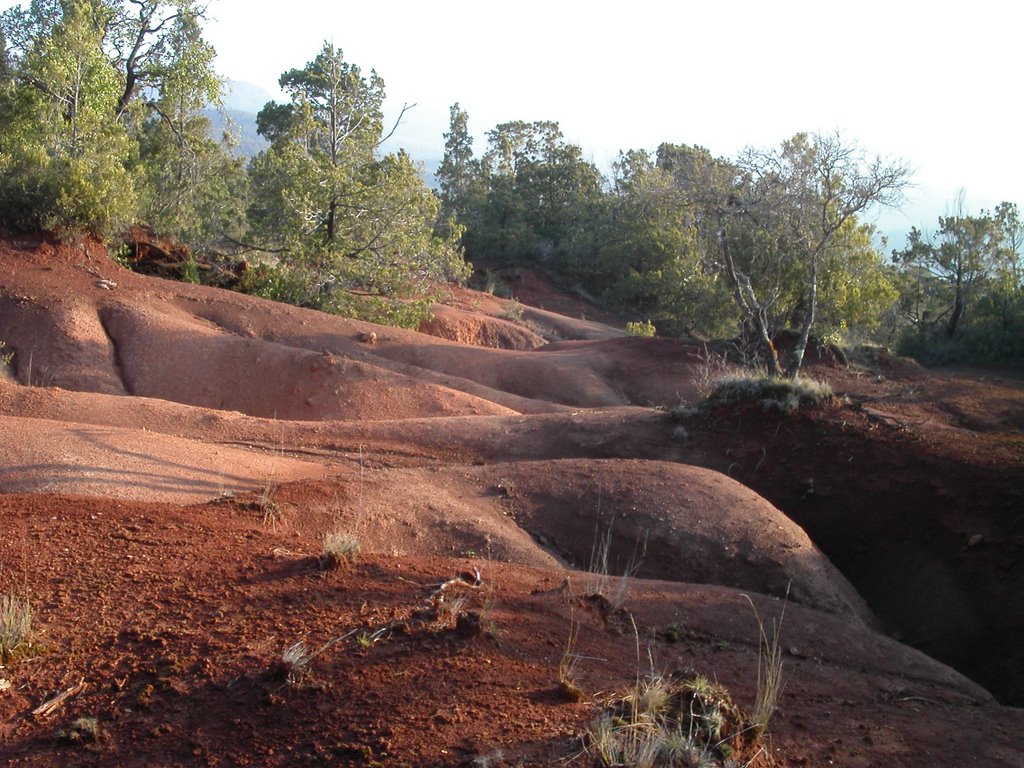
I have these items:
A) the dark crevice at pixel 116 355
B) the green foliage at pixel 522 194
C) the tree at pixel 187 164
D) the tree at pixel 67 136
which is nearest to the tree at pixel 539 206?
the green foliage at pixel 522 194

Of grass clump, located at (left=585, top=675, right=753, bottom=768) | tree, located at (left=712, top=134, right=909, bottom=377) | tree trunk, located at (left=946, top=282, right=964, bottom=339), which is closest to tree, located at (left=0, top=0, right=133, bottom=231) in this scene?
tree, located at (left=712, top=134, right=909, bottom=377)

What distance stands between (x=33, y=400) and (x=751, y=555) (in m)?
7.99

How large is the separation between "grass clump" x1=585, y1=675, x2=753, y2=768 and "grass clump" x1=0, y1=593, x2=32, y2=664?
2524 mm

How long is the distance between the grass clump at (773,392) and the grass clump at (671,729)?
861 cm

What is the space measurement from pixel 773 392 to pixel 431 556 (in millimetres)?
6758

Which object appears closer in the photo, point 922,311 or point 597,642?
point 597,642

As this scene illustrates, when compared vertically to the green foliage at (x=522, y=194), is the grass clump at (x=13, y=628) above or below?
below

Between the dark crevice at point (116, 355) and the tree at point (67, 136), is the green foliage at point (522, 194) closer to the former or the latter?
the tree at point (67, 136)

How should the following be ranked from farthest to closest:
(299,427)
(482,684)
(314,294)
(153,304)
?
1. (314,294)
2. (153,304)
3. (299,427)
4. (482,684)

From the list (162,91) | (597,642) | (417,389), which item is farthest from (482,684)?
(162,91)

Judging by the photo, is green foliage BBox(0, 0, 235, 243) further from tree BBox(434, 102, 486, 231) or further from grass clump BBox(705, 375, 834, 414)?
tree BBox(434, 102, 486, 231)

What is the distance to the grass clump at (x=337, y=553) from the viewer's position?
527 cm

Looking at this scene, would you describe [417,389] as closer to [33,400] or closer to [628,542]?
[33,400]

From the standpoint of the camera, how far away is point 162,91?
25250mm
